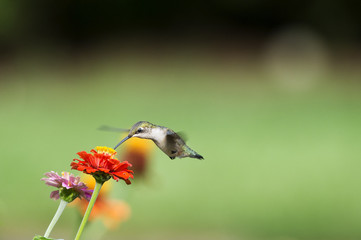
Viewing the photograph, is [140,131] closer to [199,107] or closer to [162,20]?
[199,107]

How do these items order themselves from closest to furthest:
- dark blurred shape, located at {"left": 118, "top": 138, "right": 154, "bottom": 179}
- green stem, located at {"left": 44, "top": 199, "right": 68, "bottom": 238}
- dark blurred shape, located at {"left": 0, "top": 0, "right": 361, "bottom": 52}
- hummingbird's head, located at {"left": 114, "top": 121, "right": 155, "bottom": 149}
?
green stem, located at {"left": 44, "top": 199, "right": 68, "bottom": 238} → hummingbird's head, located at {"left": 114, "top": 121, "right": 155, "bottom": 149} → dark blurred shape, located at {"left": 118, "top": 138, "right": 154, "bottom": 179} → dark blurred shape, located at {"left": 0, "top": 0, "right": 361, "bottom": 52}

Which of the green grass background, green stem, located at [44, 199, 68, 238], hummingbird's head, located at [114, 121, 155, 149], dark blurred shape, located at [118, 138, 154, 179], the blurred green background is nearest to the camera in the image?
green stem, located at [44, 199, 68, 238]

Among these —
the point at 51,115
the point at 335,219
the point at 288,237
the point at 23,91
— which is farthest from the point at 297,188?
the point at 23,91

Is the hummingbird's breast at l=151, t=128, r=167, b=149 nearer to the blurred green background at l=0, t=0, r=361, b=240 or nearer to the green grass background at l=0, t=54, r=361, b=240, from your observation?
the green grass background at l=0, t=54, r=361, b=240

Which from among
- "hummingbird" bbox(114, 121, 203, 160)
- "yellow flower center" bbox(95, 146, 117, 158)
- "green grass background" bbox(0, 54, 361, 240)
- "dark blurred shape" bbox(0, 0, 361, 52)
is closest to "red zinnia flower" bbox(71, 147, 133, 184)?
"yellow flower center" bbox(95, 146, 117, 158)

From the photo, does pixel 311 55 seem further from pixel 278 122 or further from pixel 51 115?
pixel 51 115

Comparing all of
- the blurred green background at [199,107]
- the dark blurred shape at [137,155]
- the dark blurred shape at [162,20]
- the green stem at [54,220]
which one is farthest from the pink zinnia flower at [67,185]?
the dark blurred shape at [162,20]
